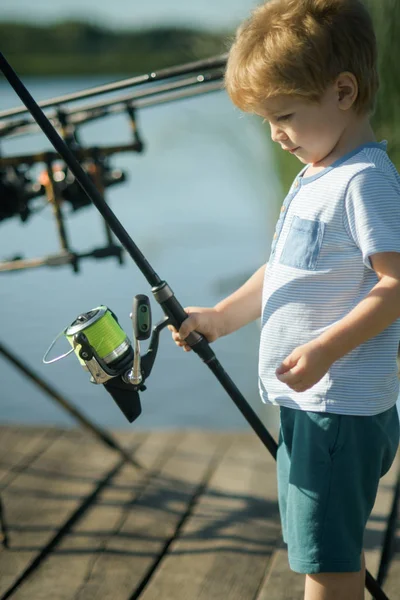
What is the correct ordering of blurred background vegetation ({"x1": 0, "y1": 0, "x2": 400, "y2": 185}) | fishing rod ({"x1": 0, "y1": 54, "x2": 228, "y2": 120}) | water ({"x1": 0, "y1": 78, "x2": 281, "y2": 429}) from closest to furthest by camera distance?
fishing rod ({"x1": 0, "y1": 54, "x2": 228, "y2": 120}) → water ({"x1": 0, "y1": 78, "x2": 281, "y2": 429}) → blurred background vegetation ({"x1": 0, "y1": 0, "x2": 400, "y2": 185})

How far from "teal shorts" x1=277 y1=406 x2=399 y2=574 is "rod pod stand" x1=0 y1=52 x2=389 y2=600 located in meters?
0.13

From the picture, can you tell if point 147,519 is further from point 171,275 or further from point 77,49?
point 77,49

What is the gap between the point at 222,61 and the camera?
1.95 meters

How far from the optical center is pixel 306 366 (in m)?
1.45

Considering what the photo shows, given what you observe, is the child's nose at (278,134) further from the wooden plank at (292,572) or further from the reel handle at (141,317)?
the wooden plank at (292,572)

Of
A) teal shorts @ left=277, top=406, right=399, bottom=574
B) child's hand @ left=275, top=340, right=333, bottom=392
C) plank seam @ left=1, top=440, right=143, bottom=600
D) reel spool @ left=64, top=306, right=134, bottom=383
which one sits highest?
reel spool @ left=64, top=306, right=134, bottom=383

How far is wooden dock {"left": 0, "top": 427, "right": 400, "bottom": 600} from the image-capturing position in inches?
82.0

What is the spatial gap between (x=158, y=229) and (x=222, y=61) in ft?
18.2

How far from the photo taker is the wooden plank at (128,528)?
6.85ft

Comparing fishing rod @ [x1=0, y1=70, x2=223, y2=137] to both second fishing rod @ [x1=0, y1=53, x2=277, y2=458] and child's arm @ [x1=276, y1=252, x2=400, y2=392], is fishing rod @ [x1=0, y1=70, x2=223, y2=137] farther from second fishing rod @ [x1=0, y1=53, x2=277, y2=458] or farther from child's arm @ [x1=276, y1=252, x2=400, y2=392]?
child's arm @ [x1=276, y1=252, x2=400, y2=392]

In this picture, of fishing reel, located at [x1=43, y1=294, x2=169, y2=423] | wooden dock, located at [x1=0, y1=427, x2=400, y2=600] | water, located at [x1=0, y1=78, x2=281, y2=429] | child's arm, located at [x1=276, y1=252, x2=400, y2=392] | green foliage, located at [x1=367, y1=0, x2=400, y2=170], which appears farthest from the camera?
water, located at [x1=0, y1=78, x2=281, y2=429]

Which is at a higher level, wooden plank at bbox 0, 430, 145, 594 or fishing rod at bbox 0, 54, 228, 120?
fishing rod at bbox 0, 54, 228, 120

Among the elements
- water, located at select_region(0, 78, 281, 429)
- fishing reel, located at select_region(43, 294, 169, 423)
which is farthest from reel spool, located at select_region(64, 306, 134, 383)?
water, located at select_region(0, 78, 281, 429)

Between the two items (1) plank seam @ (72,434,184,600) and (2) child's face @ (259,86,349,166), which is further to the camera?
(1) plank seam @ (72,434,184,600)
